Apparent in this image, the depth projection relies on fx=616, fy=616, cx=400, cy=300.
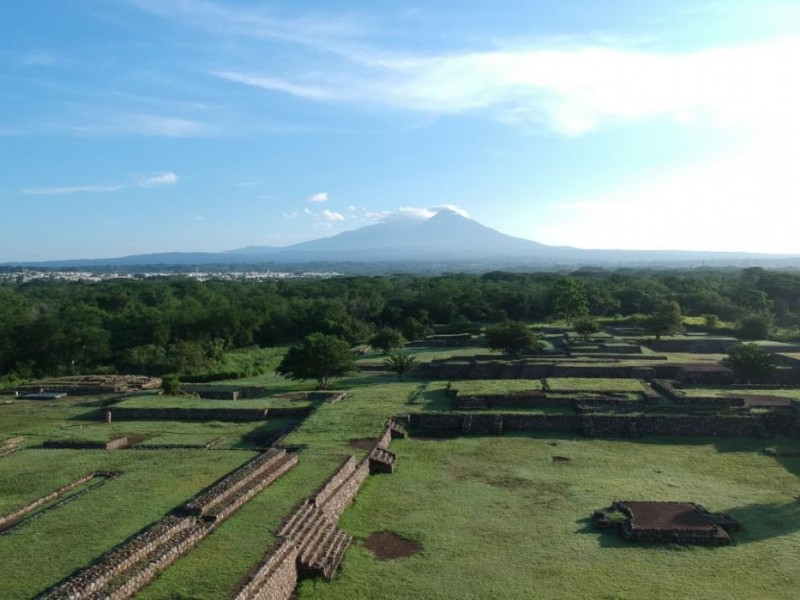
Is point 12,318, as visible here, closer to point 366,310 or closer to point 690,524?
point 366,310

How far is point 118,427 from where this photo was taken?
22953 mm

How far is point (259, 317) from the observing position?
170 feet

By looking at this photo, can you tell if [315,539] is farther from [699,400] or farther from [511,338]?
[511,338]

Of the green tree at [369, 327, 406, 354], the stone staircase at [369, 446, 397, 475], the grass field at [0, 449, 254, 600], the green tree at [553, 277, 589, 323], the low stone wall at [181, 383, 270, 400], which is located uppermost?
the green tree at [553, 277, 589, 323]

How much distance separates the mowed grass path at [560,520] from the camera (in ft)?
36.7

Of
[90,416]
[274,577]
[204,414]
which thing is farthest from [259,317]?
[274,577]

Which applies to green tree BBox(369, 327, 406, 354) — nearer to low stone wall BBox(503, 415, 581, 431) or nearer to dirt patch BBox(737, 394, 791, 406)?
low stone wall BBox(503, 415, 581, 431)

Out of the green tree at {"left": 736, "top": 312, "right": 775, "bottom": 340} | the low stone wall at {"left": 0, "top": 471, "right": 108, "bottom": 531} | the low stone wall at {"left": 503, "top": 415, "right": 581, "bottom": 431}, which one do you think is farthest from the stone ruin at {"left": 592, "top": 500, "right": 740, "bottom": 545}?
the green tree at {"left": 736, "top": 312, "right": 775, "bottom": 340}

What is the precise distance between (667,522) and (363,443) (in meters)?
8.90

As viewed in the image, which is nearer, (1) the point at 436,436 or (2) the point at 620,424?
(2) the point at 620,424

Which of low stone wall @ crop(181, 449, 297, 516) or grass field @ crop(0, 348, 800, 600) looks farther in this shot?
low stone wall @ crop(181, 449, 297, 516)

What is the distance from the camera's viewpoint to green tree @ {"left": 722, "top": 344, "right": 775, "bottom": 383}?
25.8 meters

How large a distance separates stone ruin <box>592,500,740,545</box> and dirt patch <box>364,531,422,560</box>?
13.9 feet

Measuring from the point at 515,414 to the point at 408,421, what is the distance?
382cm
